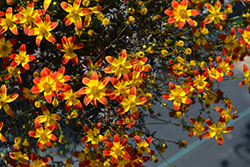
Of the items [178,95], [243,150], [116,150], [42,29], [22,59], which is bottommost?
[243,150]

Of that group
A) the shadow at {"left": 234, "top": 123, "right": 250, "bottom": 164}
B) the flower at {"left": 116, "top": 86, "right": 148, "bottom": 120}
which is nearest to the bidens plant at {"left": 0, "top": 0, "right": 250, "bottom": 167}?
the flower at {"left": 116, "top": 86, "right": 148, "bottom": 120}

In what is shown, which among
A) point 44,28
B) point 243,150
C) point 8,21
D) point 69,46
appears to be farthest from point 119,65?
point 243,150

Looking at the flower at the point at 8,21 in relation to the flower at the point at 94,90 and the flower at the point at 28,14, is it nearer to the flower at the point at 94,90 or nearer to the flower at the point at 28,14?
the flower at the point at 28,14

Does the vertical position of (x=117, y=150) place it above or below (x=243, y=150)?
above

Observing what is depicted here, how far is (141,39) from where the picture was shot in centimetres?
123

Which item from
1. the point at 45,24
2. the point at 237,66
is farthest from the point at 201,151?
the point at 45,24

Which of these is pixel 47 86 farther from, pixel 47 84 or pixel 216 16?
pixel 216 16

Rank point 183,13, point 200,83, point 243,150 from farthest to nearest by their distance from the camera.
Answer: point 243,150
point 200,83
point 183,13

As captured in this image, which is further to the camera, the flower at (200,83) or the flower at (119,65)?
the flower at (200,83)

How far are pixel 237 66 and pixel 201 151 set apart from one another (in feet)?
2.55

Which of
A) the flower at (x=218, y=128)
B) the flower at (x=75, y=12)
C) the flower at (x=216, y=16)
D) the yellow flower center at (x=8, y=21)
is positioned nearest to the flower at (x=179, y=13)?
the flower at (x=216, y=16)

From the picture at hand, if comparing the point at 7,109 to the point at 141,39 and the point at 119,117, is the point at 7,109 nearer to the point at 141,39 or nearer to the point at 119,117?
the point at 119,117

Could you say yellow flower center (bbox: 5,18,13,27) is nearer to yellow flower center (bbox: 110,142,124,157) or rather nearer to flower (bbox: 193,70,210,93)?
yellow flower center (bbox: 110,142,124,157)

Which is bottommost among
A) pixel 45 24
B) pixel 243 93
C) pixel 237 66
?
pixel 243 93
